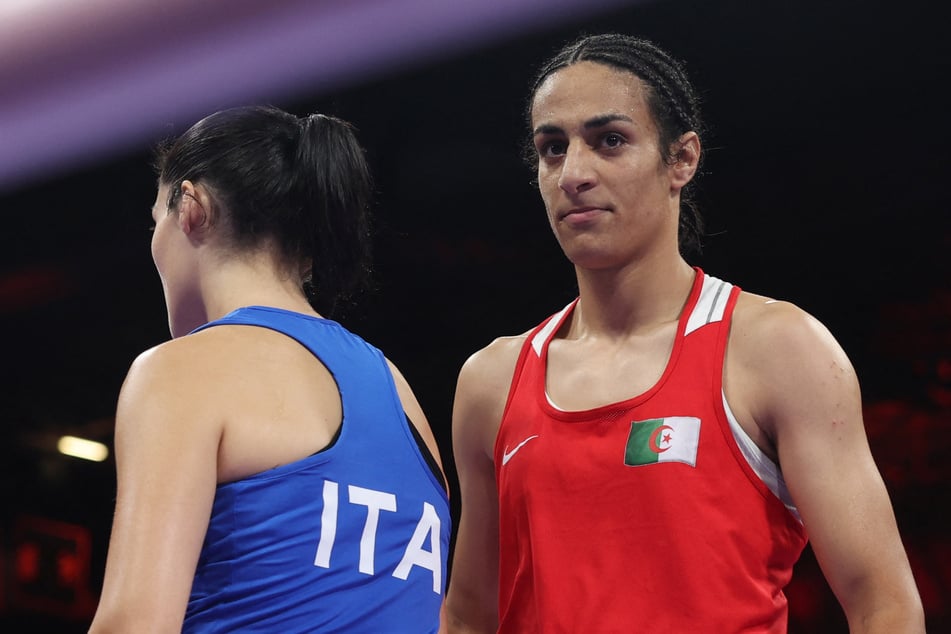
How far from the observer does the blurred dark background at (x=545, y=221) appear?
3.44 meters

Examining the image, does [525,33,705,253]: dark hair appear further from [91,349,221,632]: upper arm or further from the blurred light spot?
the blurred light spot

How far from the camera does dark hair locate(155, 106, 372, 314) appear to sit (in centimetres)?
132

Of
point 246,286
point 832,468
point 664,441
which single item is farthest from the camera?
point 664,441

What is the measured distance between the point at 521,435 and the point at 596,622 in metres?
0.30

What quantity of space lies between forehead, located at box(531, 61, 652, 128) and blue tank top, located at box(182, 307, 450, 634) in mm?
599

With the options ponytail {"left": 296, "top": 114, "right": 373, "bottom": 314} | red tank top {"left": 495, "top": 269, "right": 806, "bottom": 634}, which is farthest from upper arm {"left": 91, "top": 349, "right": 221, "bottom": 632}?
red tank top {"left": 495, "top": 269, "right": 806, "bottom": 634}

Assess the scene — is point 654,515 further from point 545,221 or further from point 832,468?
point 545,221

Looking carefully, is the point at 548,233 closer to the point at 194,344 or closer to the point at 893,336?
the point at 893,336

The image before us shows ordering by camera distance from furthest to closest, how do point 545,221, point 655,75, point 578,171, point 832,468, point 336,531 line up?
point 545,221 → point 655,75 → point 578,171 → point 832,468 → point 336,531

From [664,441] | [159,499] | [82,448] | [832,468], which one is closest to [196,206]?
[159,499]

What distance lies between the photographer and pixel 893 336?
3.91 meters

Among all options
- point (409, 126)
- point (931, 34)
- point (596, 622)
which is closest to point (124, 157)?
point (409, 126)

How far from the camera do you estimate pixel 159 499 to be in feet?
3.37

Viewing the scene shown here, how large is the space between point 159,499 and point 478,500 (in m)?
0.83
